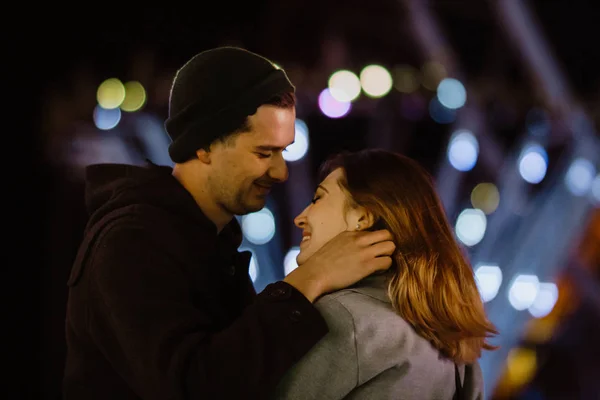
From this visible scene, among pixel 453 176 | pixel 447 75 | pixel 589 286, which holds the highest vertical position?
pixel 447 75

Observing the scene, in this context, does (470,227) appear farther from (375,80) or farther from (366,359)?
(366,359)

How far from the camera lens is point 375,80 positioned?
898cm

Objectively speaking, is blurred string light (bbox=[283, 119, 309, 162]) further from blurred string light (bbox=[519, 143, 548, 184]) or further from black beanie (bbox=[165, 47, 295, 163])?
black beanie (bbox=[165, 47, 295, 163])

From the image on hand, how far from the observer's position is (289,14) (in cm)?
1265

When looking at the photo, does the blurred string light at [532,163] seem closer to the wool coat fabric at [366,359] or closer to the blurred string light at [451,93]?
the blurred string light at [451,93]

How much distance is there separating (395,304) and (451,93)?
24.7 ft

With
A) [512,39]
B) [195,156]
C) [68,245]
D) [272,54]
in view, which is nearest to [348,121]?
[272,54]

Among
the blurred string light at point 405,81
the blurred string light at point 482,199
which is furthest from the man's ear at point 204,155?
the blurred string light at point 482,199

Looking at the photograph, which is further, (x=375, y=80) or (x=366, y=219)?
(x=375, y=80)

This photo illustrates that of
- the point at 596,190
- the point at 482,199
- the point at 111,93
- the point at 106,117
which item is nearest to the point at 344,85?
the point at 111,93

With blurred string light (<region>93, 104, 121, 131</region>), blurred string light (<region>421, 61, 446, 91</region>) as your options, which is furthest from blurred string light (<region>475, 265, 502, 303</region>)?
blurred string light (<region>93, 104, 121, 131</region>)

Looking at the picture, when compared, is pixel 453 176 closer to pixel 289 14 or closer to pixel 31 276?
pixel 289 14

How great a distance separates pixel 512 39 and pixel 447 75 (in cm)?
216

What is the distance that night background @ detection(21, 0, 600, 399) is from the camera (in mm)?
8961
